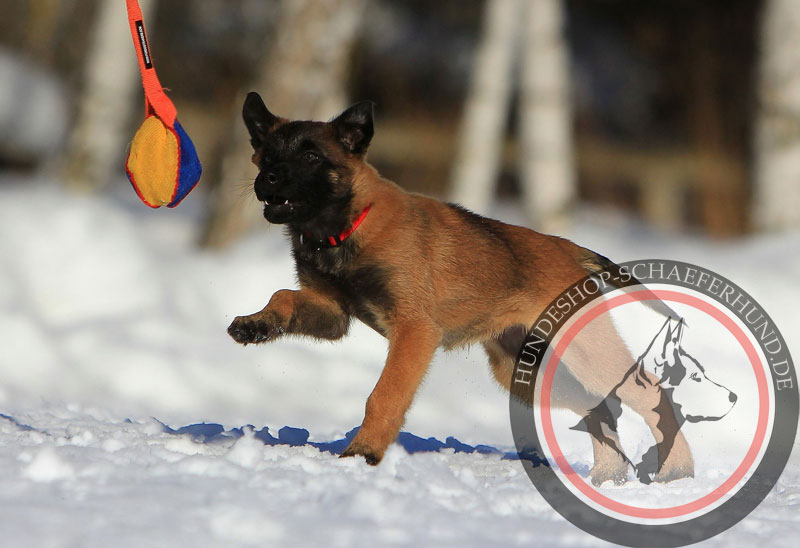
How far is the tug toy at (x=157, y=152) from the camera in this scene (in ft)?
12.6

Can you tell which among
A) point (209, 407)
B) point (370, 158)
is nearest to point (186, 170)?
point (209, 407)

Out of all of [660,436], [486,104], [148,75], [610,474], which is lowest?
[610,474]

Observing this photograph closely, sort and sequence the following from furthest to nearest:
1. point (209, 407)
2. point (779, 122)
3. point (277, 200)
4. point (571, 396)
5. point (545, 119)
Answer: point (545, 119)
point (779, 122)
point (209, 407)
point (571, 396)
point (277, 200)

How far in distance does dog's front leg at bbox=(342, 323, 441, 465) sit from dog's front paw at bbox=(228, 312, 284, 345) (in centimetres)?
48

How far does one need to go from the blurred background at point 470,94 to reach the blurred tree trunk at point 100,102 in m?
0.02

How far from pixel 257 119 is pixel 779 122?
6.09 m

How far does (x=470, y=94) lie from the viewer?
991 centimetres

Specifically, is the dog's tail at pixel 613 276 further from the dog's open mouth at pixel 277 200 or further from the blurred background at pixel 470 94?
the blurred background at pixel 470 94

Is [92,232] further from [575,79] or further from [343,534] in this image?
[575,79]

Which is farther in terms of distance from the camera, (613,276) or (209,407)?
(209,407)

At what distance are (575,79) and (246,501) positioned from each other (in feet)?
44.1

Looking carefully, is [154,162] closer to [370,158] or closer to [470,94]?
[470,94]

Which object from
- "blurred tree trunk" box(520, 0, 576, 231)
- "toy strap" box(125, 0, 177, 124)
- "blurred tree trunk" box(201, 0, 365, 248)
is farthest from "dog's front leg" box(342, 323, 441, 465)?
"blurred tree trunk" box(520, 0, 576, 231)

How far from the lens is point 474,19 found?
15.1m
